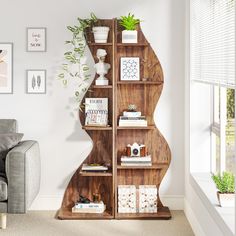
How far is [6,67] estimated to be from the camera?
5906 millimetres

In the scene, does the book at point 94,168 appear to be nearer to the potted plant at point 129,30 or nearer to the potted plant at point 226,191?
the potted plant at point 129,30

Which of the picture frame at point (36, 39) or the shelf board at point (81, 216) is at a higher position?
the picture frame at point (36, 39)

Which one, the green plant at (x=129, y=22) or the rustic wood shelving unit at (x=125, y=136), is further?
the rustic wood shelving unit at (x=125, y=136)

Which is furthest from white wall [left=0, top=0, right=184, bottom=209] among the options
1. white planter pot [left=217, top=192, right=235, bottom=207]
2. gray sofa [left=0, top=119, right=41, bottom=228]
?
white planter pot [left=217, top=192, right=235, bottom=207]

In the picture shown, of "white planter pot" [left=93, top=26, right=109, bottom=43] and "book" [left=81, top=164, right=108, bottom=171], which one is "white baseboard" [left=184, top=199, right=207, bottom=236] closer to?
"book" [left=81, top=164, right=108, bottom=171]

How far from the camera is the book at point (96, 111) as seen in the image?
19.1 feet

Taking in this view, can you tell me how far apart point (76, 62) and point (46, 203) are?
1.39 metres

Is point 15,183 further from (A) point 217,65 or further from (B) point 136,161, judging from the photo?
(A) point 217,65

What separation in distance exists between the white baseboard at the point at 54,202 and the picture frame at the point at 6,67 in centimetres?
109

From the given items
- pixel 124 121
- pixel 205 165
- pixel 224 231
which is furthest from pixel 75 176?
pixel 224 231

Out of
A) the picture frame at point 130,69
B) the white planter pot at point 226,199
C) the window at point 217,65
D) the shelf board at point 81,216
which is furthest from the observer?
the picture frame at point 130,69

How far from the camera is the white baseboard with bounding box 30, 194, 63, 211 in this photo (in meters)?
5.96

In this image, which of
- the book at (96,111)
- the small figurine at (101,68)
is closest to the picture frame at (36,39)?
the small figurine at (101,68)

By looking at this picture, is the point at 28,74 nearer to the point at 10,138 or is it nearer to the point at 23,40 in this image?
the point at 23,40
